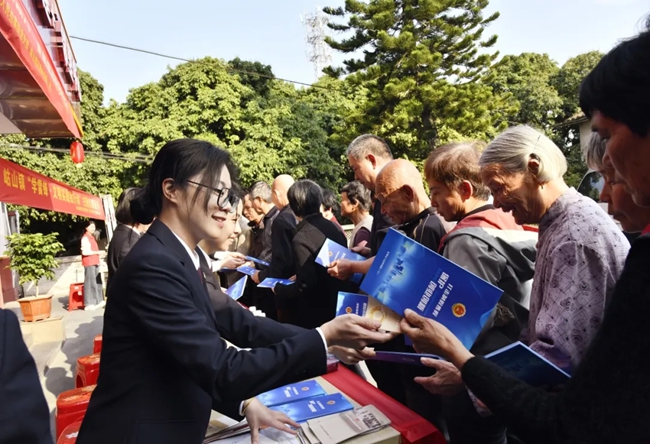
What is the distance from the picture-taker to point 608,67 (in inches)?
33.1

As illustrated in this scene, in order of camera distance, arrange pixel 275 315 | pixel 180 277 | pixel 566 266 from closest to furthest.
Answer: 1. pixel 180 277
2. pixel 566 266
3. pixel 275 315

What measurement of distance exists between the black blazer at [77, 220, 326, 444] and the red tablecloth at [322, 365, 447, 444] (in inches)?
16.3

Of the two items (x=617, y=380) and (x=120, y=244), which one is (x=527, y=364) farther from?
(x=120, y=244)

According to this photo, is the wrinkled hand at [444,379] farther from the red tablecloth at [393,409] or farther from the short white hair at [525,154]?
the short white hair at [525,154]

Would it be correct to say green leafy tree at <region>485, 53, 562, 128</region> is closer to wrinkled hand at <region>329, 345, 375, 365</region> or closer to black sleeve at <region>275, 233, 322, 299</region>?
black sleeve at <region>275, 233, 322, 299</region>

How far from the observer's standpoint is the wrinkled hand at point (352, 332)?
4.35ft

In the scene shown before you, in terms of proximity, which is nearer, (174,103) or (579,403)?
(579,403)

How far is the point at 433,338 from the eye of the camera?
1259 millimetres

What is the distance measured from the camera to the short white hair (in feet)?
4.92

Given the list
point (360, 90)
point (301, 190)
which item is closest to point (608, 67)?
point (301, 190)

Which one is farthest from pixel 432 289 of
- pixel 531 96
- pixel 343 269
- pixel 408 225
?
pixel 531 96

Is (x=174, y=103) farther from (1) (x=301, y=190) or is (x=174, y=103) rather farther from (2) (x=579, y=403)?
(2) (x=579, y=403)

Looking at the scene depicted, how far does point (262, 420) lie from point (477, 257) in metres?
0.97

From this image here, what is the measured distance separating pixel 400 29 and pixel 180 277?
57.7 feet
